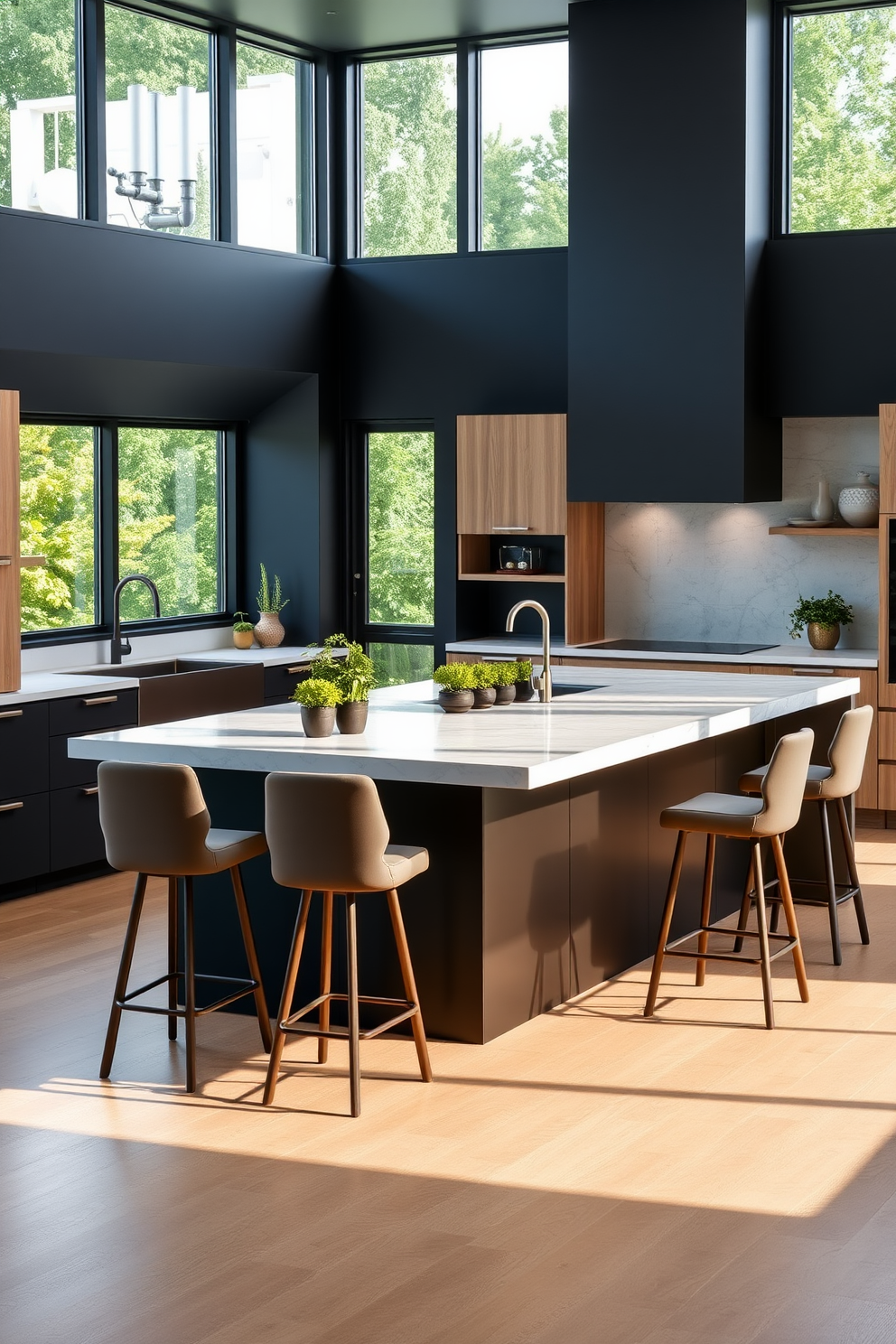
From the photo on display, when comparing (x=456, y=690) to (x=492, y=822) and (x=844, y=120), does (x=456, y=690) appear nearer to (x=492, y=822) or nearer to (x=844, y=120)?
(x=492, y=822)

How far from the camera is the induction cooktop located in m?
8.99

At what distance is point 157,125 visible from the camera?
339 inches

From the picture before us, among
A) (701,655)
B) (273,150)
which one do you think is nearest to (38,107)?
(273,150)

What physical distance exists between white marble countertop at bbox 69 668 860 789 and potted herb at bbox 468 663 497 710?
0.05m

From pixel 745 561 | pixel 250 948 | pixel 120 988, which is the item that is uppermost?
pixel 745 561

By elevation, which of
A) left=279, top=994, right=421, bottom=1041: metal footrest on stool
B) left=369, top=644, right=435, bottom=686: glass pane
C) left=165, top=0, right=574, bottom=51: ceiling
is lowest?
left=279, top=994, right=421, bottom=1041: metal footrest on stool

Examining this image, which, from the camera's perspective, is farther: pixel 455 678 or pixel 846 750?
pixel 846 750

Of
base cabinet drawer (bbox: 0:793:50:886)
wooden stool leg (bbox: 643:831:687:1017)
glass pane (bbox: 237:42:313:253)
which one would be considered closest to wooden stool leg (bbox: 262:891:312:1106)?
wooden stool leg (bbox: 643:831:687:1017)

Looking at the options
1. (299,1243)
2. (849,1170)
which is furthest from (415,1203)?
(849,1170)

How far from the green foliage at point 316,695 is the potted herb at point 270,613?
4.38 metres

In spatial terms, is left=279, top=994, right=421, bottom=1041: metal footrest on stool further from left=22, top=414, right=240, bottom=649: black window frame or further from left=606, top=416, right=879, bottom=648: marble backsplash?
left=606, top=416, right=879, bottom=648: marble backsplash

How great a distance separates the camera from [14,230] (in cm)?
754

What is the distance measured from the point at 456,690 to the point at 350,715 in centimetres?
71

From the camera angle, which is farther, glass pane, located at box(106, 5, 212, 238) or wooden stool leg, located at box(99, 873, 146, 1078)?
glass pane, located at box(106, 5, 212, 238)
